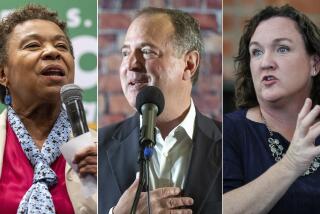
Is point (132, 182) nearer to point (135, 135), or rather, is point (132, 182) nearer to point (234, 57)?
point (135, 135)

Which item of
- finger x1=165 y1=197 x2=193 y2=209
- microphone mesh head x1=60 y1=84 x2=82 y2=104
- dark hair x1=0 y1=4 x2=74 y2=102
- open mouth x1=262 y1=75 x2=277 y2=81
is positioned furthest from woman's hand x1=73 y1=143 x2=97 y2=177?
open mouth x1=262 y1=75 x2=277 y2=81

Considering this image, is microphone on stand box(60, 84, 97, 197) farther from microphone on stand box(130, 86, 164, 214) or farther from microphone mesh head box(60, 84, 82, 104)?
microphone on stand box(130, 86, 164, 214)

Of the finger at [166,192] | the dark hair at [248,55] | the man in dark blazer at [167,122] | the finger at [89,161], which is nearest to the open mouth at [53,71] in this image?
the man in dark blazer at [167,122]

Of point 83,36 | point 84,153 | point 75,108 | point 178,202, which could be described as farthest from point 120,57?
point 178,202

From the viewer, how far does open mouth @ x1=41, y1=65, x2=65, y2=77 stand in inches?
110

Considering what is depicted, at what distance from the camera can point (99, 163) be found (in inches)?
107

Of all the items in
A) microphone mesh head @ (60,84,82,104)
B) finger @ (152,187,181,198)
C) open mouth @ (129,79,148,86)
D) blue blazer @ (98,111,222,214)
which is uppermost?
open mouth @ (129,79,148,86)

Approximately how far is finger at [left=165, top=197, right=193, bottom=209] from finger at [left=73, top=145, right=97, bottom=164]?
1.37ft

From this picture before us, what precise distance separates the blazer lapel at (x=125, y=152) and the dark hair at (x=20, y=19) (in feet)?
1.61

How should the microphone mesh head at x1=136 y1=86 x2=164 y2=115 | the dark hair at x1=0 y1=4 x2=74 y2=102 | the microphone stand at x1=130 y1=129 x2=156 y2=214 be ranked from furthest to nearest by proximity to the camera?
1. the dark hair at x1=0 y1=4 x2=74 y2=102
2. the microphone mesh head at x1=136 y1=86 x2=164 y2=115
3. the microphone stand at x1=130 y1=129 x2=156 y2=214

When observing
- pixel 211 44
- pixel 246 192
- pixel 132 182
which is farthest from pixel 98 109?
pixel 246 192

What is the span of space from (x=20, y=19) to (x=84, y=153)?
0.74 m

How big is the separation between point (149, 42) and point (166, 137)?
0.45 meters

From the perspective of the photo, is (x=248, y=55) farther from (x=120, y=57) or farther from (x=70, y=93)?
(x=70, y=93)
